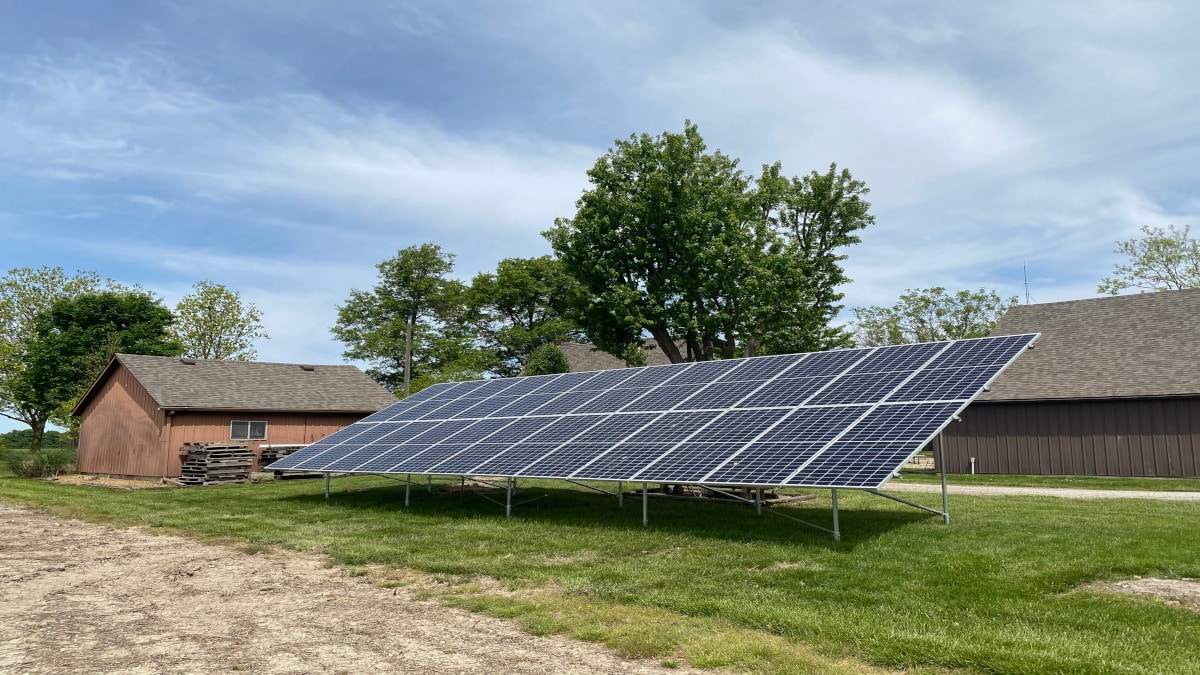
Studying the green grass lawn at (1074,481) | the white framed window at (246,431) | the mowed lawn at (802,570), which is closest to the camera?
the mowed lawn at (802,570)

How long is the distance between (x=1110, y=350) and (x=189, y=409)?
120 ft

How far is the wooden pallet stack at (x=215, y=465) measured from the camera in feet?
97.2

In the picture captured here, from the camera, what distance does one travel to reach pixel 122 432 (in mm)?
34188

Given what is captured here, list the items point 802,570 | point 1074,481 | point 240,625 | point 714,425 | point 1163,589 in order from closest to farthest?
point 240,625, point 1163,589, point 802,570, point 714,425, point 1074,481

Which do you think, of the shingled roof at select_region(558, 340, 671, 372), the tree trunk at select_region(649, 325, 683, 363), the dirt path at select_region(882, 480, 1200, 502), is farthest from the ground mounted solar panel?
Answer: the shingled roof at select_region(558, 340, 671, 372)

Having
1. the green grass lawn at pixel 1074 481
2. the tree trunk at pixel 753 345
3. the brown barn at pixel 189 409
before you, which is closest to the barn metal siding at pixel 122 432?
the brown barn at pixel 189 409

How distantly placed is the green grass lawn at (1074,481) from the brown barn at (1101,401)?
3.61 feet

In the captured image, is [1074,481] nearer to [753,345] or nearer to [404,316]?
[753,345]

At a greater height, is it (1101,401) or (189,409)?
(1101,401)

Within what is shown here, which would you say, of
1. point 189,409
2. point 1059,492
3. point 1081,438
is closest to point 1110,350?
point 1081,438

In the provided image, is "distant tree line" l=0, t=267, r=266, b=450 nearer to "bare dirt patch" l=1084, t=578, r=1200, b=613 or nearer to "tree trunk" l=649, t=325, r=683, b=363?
"tree trunk" l=649, t=325, r=683, b=363

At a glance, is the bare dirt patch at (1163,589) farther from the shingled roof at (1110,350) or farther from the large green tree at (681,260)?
the large green tree at (681,260)

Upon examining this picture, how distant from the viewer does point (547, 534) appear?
48.9 feet

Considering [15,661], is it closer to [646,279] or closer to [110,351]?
[646,279]
